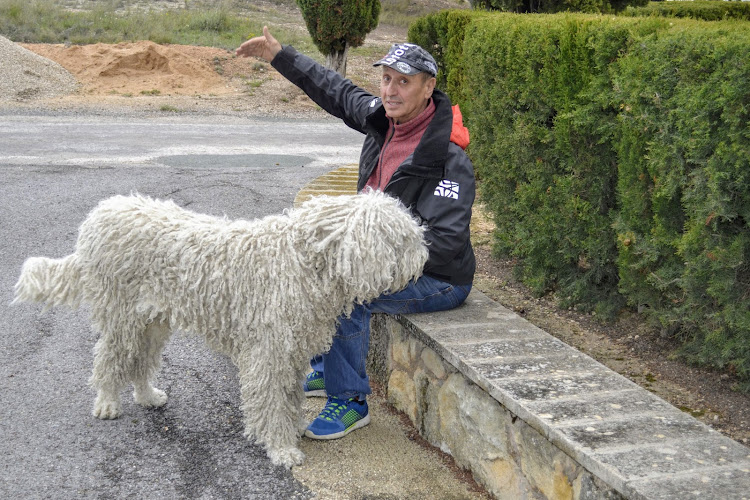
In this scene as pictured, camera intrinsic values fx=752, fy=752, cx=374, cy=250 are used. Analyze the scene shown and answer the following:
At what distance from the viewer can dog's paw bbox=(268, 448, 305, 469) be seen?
3.47m

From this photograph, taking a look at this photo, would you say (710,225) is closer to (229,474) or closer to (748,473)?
(748,473)

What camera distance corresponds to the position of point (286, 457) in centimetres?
348

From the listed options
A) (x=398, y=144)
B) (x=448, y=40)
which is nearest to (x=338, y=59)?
(x=448, y=40)

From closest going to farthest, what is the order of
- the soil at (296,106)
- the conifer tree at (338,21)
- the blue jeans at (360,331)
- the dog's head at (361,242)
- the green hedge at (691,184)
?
the green hedge at (691,184) < the dog's head at (361,242) < the soil at (296,106) < the blue jeans at (360,331) < the conifer tree at (338,21)

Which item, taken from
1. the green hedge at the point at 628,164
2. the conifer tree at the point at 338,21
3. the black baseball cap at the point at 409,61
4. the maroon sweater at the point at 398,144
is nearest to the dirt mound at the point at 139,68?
the conifer tree at the point at 338,21

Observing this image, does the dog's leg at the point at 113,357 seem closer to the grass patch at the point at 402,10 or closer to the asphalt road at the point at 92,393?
the asphalt road at the point at 92,393

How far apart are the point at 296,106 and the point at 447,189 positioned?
13557mm

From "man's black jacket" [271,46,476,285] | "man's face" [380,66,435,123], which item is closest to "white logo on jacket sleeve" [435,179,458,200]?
"man's black jacket" [271,46,476,285]

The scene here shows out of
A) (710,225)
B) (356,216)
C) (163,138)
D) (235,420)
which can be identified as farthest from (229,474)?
(163,138)

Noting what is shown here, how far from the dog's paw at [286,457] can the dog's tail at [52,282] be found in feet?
4.14

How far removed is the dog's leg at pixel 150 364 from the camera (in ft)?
12.5

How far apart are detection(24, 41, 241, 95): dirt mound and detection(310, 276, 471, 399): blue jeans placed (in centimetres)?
1459

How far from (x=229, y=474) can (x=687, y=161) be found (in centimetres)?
247

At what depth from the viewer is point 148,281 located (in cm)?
354
